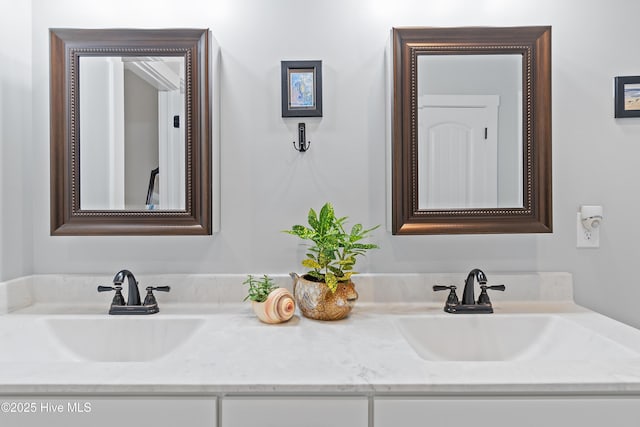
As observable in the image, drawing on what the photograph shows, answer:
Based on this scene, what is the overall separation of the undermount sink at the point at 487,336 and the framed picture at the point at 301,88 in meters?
0.76

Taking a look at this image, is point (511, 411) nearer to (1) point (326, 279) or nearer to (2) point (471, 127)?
(1) point (326, 279)

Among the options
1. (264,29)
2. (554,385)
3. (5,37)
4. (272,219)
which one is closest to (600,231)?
(554,385)

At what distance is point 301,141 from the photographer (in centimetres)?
157

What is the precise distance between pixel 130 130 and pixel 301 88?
582 millimetres

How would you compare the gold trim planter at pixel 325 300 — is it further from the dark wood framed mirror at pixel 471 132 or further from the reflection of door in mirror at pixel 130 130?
the reflection of door in mirror at pixel 130 130

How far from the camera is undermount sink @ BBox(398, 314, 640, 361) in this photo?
1.32m

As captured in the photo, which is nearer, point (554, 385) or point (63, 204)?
point (554, 385)

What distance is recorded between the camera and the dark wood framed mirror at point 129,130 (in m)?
1.50

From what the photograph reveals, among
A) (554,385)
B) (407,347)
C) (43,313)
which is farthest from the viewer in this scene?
(43,313)

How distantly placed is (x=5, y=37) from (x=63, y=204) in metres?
0.55

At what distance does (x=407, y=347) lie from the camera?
110cm

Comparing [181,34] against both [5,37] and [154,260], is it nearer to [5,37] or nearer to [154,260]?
[5,37]

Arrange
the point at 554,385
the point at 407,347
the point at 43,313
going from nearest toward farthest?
the point at 554,385 → the point at 407,347 → the point at 43,313

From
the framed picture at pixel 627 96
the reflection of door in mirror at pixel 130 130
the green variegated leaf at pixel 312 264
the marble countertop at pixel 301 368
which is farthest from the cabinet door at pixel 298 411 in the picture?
the framed picture at pixel 627 96
